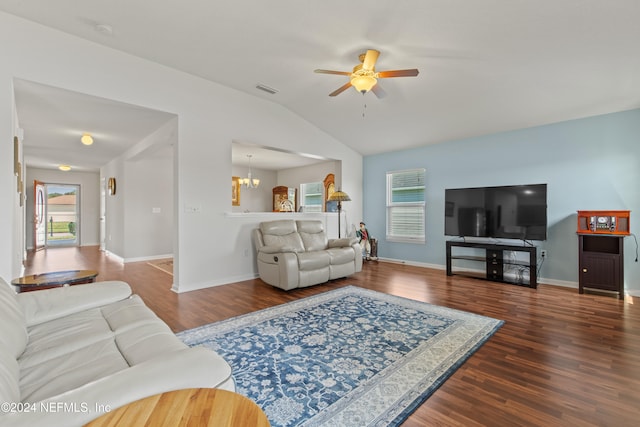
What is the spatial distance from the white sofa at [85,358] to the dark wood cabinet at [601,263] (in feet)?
16.3

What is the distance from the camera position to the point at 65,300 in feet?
6.37

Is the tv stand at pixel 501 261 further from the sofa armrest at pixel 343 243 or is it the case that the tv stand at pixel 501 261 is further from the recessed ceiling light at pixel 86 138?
the recessed ceiling light at pixel 86 138

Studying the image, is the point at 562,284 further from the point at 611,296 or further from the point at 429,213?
the point at 429,213

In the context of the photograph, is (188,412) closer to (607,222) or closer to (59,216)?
(607,222)

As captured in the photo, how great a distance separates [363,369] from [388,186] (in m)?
4.96

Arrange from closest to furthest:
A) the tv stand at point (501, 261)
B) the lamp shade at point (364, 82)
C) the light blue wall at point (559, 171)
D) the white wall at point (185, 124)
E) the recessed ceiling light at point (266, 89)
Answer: the white wall at point (185, 124) < the lamp shade at point (364, 82) < the light blue wall at point (559, 171) < the tv stand at point (501, 261) < the recessed ceiling light at point (266, 89)

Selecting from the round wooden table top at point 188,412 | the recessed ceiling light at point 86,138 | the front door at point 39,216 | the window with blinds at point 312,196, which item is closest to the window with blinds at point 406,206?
the window with blinds at point 312,196

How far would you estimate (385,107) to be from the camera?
16.0ft

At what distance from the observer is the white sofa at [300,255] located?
416cm

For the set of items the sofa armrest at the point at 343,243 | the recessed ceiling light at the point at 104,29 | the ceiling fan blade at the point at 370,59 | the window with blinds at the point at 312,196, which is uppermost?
the recessed ceiling light at the point at 104,29

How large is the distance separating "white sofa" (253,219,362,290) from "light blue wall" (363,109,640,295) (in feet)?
6.74

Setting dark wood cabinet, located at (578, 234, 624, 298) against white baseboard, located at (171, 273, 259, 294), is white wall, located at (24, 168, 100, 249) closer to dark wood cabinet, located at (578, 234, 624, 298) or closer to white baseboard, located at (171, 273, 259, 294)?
white baseboard, located at (171, 273, 259, 294)

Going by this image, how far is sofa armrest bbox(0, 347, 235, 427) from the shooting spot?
76cm

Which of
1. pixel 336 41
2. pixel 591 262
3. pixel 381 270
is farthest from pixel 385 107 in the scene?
pixel 591 262
